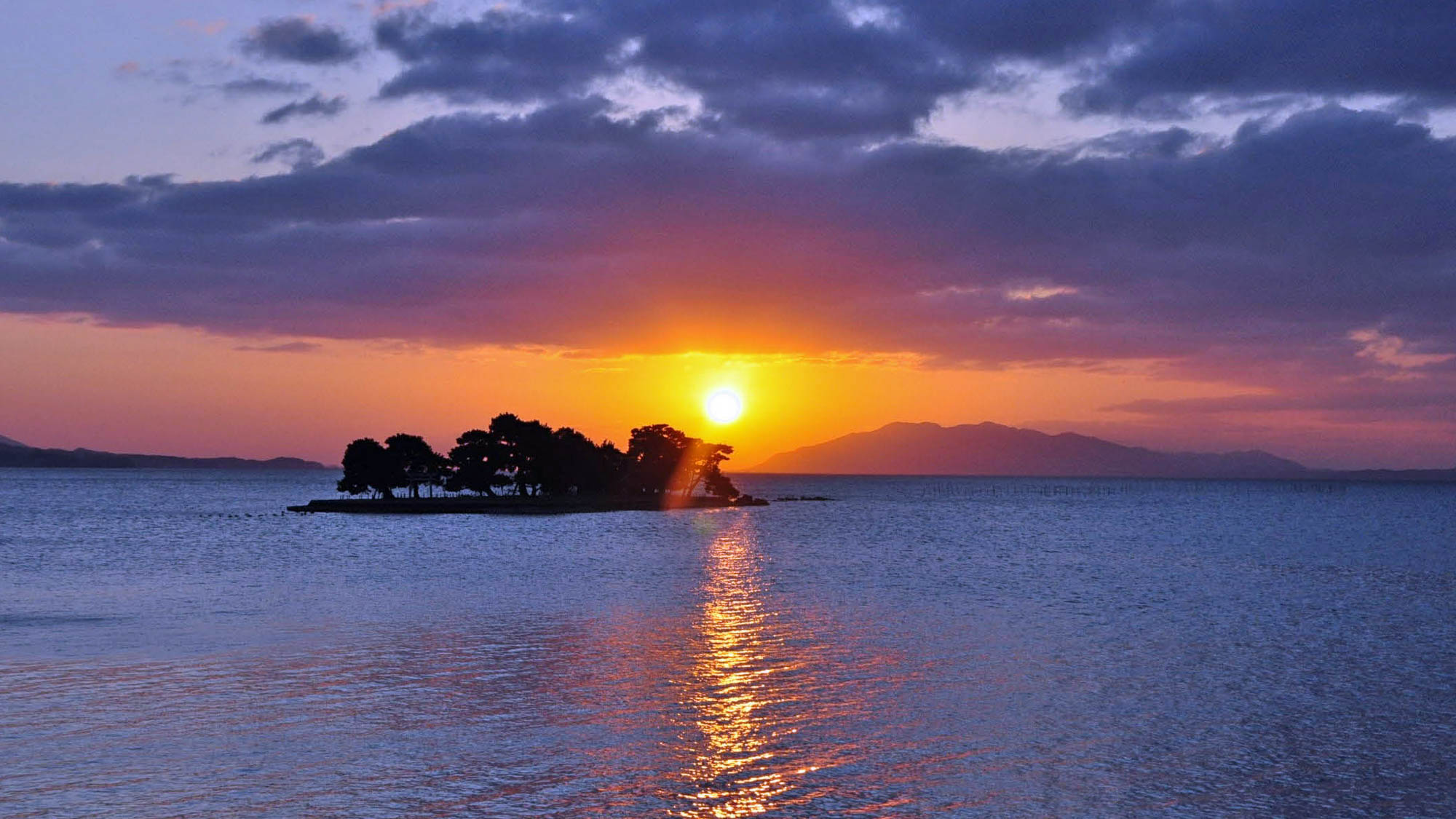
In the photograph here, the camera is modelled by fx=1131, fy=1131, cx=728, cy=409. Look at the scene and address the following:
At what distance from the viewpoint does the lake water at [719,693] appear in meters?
20.0

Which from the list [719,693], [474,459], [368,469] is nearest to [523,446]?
[474,459]

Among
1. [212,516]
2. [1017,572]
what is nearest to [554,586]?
[1017,572]

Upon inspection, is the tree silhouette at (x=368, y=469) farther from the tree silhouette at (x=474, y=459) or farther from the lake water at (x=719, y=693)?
the lake water at (x=719, y=693)

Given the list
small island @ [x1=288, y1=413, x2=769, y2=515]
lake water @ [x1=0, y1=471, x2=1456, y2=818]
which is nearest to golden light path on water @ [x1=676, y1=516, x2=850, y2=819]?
lake water @ [x1=0, y1=471, x2=1456, y2=818]

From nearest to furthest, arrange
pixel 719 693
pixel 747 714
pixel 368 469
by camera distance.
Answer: pixel 747 714, pixel 719 693, pixel 368 469

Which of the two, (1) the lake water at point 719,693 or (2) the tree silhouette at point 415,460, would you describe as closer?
(1) the lake water at point 719,693

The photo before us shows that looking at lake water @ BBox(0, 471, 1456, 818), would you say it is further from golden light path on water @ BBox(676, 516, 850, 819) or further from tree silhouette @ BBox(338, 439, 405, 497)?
tree silhouette @ BBox(338, 439, 405, 497)

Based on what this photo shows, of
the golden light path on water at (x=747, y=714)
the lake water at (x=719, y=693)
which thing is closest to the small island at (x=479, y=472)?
the lake water at (x=719, y=693)

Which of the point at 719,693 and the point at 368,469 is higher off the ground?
the point at 368,469

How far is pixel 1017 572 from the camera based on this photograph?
69125 mm

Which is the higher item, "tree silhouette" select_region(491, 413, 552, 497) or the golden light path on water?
"tree silhouette" select_region(491, 413, 552, 497)

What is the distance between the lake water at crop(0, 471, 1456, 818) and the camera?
20.0 m

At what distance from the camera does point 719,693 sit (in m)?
28.6

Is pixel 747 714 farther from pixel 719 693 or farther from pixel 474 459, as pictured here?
pixel 474 459
